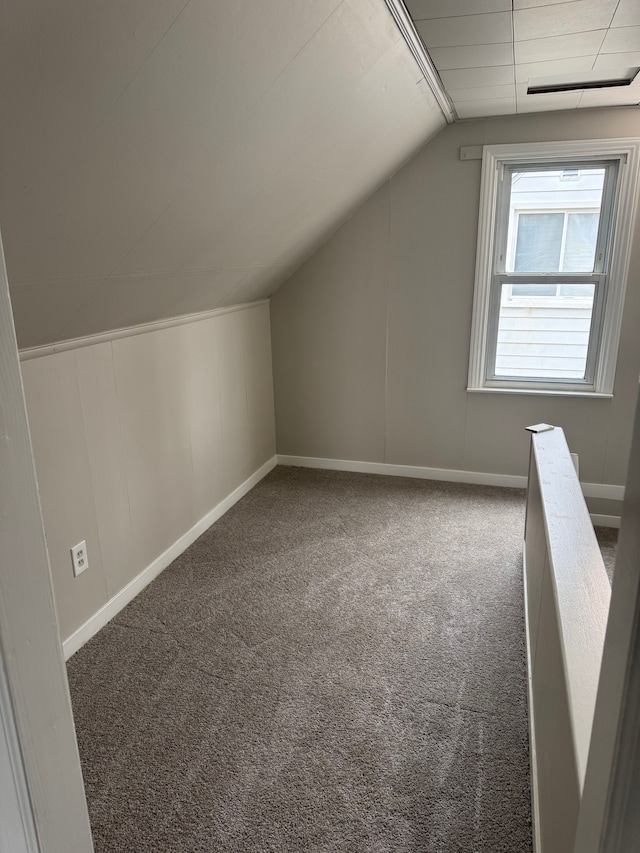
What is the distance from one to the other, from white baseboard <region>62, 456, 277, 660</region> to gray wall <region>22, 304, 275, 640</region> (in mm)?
30

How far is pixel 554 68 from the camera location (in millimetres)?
2451

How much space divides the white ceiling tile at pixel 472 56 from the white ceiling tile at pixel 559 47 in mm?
49

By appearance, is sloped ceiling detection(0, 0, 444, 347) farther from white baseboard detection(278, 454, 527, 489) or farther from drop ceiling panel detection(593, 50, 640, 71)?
white baseboard detection(278, 454, 527, 489)

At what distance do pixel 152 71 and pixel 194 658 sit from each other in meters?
1.89

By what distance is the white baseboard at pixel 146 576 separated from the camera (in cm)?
229

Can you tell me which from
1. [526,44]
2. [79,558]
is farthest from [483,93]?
[79,558]

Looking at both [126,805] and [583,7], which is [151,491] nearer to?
[126,805]

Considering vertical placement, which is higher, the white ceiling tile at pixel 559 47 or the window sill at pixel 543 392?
the white ceiling tile at pixel 559 47

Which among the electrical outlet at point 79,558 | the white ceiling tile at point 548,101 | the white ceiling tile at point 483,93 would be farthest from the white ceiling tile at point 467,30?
the electrical outlet at point 79,558

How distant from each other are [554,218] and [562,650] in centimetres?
287

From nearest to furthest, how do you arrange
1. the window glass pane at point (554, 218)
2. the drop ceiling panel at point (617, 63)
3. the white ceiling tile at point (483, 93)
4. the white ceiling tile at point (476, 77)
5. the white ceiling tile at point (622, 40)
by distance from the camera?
the white ceiling tile at point (622, 40) < the drop ceiling panel at point (617, 63) < the white ceiling tile at point (476, 77) < the white ceiling tile at point (483, 93) < the window glass pane at point (554, 218)

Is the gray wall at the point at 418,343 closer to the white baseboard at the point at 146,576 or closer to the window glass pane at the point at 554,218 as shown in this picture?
the window glass pane at the point at 554,218

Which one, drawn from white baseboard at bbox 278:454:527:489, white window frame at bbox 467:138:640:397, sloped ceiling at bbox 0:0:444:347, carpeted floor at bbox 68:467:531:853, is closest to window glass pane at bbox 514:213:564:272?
white window frame at bbox 467:138:640:397

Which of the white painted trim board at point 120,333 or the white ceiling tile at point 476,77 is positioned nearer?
the white painted trim board at point 120,333
